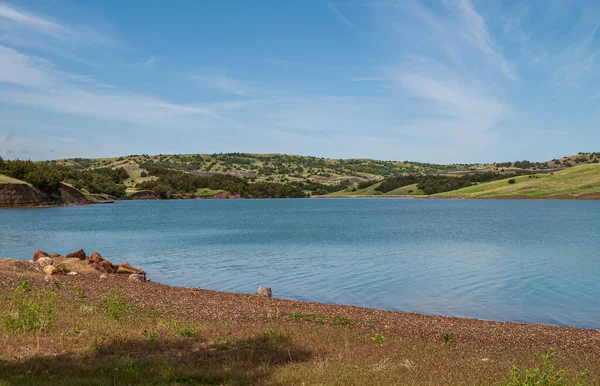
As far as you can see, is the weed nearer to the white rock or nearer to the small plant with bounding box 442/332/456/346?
the small plant with bounding box 442/332/456/346

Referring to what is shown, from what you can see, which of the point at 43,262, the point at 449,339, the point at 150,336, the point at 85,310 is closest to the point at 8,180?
the point at 43,262

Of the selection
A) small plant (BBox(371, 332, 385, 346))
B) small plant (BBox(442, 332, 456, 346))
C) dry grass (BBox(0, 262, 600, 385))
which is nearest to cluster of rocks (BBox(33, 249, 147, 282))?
dry grass (BBox(0, 262, 600, 385))

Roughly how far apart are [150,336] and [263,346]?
129 inches

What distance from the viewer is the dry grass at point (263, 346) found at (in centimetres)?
1084

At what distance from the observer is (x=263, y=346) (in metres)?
14.0

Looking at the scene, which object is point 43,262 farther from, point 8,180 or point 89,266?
point 8,180

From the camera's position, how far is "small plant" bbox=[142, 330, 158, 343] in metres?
13.9

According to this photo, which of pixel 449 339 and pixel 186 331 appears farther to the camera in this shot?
pixel 449 339

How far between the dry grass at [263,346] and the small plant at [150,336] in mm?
65

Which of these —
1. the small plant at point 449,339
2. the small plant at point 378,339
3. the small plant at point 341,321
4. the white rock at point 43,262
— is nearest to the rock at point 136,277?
the white rock at point 43,262

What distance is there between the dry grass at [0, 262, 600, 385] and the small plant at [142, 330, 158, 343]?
6cm

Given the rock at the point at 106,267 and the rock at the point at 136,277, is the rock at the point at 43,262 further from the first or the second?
the rock at the point at 136,277

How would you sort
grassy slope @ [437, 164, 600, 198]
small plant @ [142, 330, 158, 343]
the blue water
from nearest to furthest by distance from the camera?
small plant @ [142, 330, 158, 343]
the blue water
grassy slope @ [437, 164, 600, 198]

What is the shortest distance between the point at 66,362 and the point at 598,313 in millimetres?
23107
